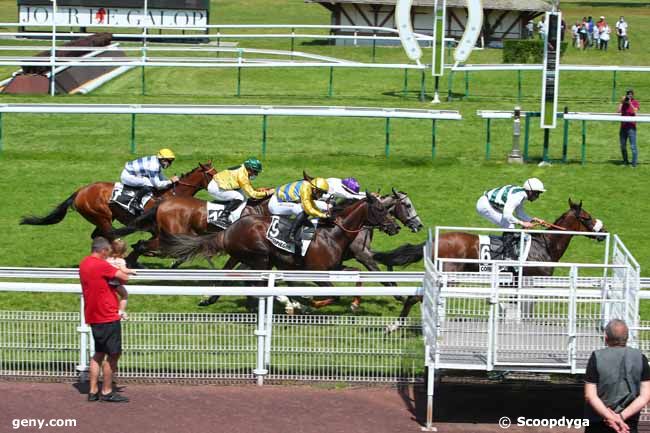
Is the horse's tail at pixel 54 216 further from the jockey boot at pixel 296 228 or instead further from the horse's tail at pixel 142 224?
the jockey boot at pixel 296 228

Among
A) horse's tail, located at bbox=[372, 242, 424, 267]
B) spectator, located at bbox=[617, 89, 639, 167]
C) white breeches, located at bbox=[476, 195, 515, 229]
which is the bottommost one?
horse's tail, located at bbox=[372, 242, 424, 267]

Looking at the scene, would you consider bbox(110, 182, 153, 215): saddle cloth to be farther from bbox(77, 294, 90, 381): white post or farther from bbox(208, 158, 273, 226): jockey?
bbox(77, 294, 90, 381): white post

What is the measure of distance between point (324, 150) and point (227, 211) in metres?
6.92

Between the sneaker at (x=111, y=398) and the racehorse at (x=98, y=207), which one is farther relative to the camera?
the racehorse at (x=98, y=207)

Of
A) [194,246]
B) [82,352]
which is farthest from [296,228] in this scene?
[82,352]

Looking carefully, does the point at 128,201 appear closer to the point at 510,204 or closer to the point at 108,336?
the point at 510,204

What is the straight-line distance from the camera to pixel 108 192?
13.9 m

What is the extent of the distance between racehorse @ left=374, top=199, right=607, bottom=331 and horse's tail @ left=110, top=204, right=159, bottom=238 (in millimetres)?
2509

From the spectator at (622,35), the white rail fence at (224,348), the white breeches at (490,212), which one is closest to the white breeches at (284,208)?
the white breeches at (490,212)

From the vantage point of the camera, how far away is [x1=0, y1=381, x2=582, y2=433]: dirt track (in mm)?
8836

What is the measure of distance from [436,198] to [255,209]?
4.17 m

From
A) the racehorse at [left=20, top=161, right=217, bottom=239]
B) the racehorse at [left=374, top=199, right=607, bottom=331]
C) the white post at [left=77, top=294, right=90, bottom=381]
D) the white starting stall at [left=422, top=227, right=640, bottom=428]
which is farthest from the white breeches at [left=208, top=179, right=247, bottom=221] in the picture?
the white starting stall at [left=422, top=227, right=640, bottom=428]

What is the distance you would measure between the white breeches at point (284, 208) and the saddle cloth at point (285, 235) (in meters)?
0.37

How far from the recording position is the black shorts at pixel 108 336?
29.4 feet
